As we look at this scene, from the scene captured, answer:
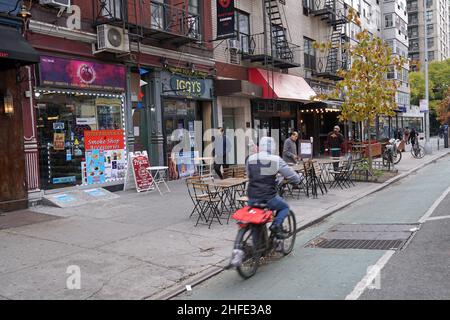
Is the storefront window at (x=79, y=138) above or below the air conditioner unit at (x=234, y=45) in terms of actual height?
below

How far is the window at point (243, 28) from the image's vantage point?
19875 mm

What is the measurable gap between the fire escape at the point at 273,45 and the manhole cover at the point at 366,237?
1244 cm

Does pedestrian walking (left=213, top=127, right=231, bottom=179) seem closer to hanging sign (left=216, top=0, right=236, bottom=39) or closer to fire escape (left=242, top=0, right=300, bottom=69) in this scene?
hanging sign (left=216, top=0, right=236, bottom=39)

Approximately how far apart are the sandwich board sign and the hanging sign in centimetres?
609

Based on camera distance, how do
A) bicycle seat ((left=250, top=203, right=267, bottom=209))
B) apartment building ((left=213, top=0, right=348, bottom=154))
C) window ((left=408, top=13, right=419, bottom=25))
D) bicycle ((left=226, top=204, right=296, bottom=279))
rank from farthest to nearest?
window ((left=408, top=13, right=419, bottom=25))
apartment building ((left=213, top=0, right=348, bottom=154))
bicycle seat ((left=250, top=203, right=267, bottom=209))
bicycle ((left=226, top=204, right=296, bottom=279))

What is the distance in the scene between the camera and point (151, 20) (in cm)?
1469

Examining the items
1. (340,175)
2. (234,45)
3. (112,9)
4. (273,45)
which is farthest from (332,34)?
(112,9)

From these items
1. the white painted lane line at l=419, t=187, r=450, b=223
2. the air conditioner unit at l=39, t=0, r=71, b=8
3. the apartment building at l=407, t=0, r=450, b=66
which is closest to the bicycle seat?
the white painted lane line at l=419, t=187, r=450, b=223

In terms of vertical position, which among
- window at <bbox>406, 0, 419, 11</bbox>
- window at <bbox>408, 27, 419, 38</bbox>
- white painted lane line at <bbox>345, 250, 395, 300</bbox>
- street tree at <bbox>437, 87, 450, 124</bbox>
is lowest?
white painted lane line at <bbox>345, 250, 395, 300</bbox>

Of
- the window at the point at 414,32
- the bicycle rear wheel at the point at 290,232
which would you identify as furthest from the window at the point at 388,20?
the bicycle rear wheel at the point at 290,232

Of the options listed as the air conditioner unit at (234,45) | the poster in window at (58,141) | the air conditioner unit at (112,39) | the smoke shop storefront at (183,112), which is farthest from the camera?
the air conditioner unit at (234,45)

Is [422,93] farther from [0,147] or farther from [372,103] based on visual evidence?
[0,147]

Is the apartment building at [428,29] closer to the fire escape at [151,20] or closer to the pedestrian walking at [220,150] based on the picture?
the fire escape at [151,20]

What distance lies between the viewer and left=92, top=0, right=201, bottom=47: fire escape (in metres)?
12.8
